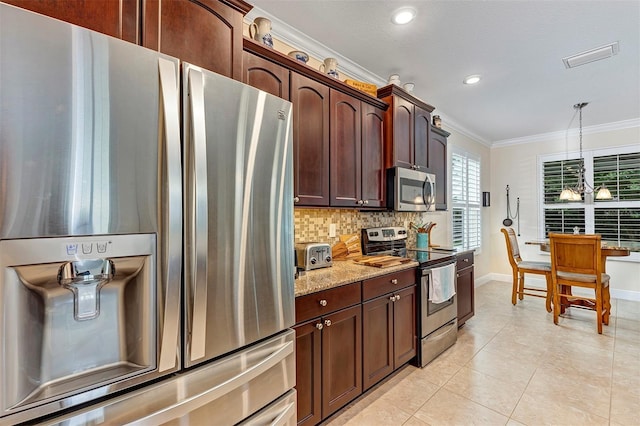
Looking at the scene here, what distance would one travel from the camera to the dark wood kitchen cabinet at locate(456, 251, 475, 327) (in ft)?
10.6

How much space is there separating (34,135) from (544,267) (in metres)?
5.08

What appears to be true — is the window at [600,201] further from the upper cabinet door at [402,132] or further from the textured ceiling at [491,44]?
the upper cabinet door at [402,132]

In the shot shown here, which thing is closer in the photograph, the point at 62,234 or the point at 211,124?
the point at 62,234

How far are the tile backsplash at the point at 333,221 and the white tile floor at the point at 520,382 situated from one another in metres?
1.23

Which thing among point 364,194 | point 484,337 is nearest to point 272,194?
point 364,194

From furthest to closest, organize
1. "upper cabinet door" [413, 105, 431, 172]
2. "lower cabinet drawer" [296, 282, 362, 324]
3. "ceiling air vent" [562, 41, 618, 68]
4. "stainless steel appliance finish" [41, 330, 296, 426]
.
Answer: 1. "upper cabinet door" [413, 105, 431, 172]
2. "ceiling air vent" [562, 41, 618, 68]
3. "lower cabinet drawer" [296, 282, 362, 324]
4. "stainless steel appliance finish" [41, 330, 296, 426]

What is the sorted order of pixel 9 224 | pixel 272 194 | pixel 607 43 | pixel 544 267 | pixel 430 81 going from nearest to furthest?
pixel 9 224, pixel 272 194, pixel 607 43, pixel 430 81, pixel 544 267

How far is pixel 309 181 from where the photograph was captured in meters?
2.11

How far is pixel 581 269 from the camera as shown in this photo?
344 cm

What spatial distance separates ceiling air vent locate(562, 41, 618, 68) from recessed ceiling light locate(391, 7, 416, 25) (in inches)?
66.4

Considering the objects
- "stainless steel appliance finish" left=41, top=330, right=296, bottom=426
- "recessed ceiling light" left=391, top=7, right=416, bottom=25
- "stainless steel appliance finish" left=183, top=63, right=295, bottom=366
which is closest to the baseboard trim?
"recessed ceiling light" left=391, top=7, right=416, bottom=25

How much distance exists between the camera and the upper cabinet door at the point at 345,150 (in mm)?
2301

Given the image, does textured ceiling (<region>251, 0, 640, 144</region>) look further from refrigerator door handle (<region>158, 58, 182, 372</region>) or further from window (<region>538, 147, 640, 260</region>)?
refrigerator door handle (<region>158, 58, 182, 372</region>)

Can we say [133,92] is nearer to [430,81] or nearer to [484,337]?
[430,81]
